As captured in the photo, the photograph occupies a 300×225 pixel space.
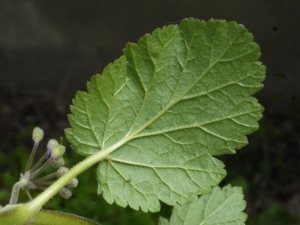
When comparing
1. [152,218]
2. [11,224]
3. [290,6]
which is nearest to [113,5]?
[290,6]

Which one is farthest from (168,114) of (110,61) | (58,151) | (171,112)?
(110,61)

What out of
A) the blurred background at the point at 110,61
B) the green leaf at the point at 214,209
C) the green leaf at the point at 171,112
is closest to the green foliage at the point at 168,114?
the green leaf at the point at 171,112

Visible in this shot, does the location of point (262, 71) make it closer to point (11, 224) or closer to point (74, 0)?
point (11, 224)

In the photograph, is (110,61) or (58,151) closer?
(58,151)

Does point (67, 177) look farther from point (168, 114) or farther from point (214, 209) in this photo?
point (214, 209)

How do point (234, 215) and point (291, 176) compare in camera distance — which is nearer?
point (234, 215)

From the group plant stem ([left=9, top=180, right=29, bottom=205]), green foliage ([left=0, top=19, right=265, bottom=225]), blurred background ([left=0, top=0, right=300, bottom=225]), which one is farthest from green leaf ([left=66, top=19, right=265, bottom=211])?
blurred background ([left=0, top=0, right=300, bottom=225])

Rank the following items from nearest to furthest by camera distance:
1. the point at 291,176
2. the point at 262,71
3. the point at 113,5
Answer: the point at 262,71, the point at 113,5, the point at 291,176
